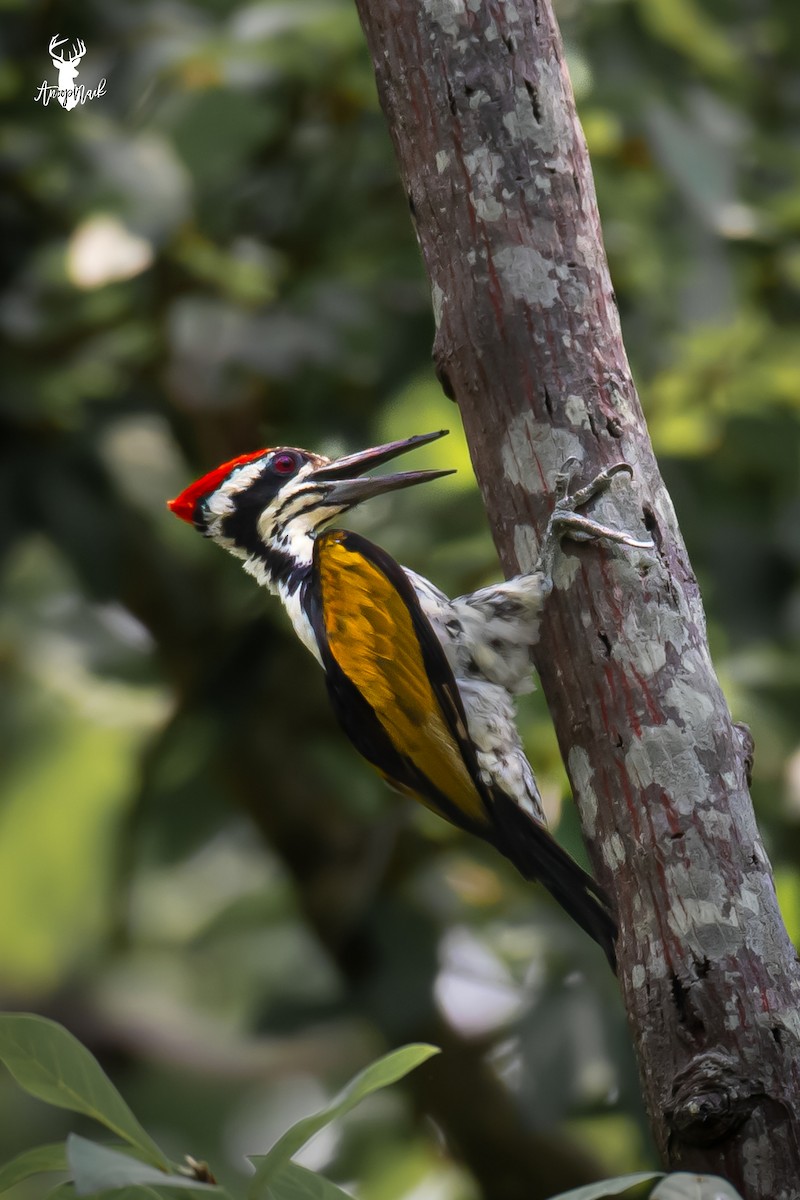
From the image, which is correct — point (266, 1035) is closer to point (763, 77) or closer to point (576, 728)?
point (576, 728)

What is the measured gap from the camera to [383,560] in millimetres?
2674

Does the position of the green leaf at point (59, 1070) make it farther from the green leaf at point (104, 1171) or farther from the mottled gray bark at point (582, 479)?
the mottled gray bark at point (582, 479)

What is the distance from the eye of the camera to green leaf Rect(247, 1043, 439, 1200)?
49.1 inches

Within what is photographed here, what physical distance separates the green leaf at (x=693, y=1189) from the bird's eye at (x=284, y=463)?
1894 millimetres

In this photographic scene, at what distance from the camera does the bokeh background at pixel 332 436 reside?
3.48 m

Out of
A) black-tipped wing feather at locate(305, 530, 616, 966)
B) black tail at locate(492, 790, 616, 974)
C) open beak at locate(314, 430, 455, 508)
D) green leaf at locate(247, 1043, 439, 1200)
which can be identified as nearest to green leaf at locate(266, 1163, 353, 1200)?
green leaf at locate(247, 1043, 439, 1200)

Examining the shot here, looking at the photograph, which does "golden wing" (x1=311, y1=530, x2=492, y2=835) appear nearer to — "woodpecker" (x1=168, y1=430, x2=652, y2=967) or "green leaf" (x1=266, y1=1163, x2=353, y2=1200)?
"woodpecker" (x1=168, y1=430, x2=652, y2=967)

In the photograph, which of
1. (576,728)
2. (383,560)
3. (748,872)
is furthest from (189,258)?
(748,872)

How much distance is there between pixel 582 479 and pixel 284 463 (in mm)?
1096

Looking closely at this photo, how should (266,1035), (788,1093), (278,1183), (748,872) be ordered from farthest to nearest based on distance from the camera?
(266,1035) < (748,872) < (788,1093) < (278,1183)

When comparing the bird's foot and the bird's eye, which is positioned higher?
the bird's eye

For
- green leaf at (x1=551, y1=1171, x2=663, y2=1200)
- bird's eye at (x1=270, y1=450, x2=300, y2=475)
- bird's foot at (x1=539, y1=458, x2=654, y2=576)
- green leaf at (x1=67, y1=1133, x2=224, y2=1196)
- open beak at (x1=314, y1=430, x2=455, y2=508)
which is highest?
bird's eye at (x1=270, y1=450, x2=300, y2=475)

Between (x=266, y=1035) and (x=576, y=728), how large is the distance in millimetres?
2302

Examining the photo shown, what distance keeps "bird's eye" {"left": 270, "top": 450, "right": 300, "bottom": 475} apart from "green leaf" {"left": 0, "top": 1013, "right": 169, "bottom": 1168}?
173cm
